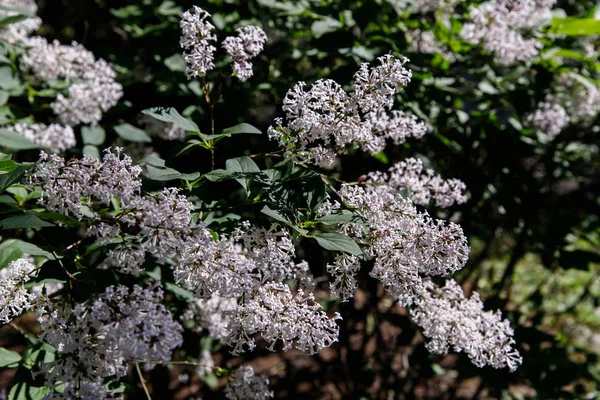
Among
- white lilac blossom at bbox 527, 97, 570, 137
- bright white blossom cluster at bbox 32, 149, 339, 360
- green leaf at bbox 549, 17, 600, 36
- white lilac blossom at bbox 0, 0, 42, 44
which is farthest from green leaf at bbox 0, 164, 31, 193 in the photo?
green leaf at bbox 549, 17, 600, 36

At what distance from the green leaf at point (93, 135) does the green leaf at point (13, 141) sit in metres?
0.32

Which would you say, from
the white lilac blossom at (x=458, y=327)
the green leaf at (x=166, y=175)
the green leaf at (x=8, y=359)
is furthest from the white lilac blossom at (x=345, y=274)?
the green leaf at (x=8, y=359)

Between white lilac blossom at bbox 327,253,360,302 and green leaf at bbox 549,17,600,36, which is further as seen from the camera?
green leaf at bbox 549,17,600,36

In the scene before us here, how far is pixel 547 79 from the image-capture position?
8.99 ft

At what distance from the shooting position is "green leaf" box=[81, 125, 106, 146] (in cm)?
247

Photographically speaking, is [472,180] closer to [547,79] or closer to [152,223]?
[547,79]

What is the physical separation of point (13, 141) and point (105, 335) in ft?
3.91

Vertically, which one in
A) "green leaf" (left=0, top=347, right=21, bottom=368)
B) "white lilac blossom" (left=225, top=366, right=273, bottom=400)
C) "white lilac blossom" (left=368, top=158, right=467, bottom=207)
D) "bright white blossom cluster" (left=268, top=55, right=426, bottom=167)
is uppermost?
"bright white blossom cluster" (left=268, top=55, right=426, bottom=167)

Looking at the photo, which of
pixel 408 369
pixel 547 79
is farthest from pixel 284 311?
pixel 408 369

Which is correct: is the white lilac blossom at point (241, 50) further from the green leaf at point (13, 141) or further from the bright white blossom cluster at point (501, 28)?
the bright white blossom cluster at point (501, 28)

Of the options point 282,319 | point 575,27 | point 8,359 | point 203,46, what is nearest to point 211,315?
point 8,359

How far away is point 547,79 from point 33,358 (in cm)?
254

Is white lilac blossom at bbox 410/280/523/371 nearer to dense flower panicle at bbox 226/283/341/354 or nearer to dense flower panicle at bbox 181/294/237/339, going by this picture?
dense flower panicle at bbox 226/283/341/354

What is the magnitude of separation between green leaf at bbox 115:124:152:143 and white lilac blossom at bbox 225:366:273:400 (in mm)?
1094
